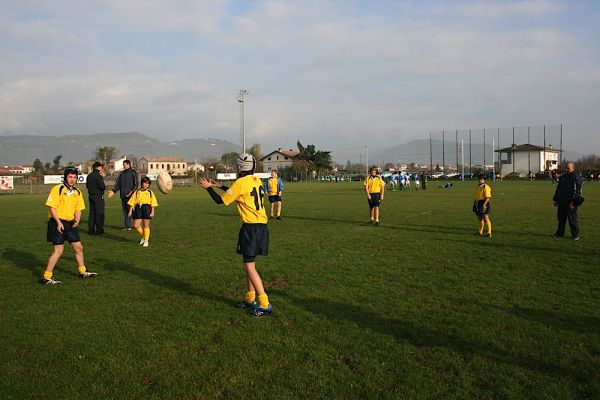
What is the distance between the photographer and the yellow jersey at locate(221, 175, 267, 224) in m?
5.95

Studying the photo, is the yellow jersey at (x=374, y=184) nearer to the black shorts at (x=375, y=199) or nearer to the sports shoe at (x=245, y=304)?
the black shorts at (x=375, y=199)

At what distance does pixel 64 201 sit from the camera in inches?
309

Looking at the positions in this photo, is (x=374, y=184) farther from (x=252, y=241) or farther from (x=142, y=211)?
(x=252, y=241)

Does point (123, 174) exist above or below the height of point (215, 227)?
above

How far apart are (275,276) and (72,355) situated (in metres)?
3.85

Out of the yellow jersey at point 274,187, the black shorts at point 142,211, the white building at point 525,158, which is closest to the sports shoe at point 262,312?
the black shorts at point 142,211

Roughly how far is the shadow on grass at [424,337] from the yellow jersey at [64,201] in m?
4.33

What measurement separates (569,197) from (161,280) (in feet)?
34.9

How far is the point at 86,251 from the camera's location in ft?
36.0

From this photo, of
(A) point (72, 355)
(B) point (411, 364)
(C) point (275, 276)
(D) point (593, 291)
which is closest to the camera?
(B) point (411, 364)

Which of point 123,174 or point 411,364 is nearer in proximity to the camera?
point 411,364

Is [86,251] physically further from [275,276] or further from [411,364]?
[411,364]

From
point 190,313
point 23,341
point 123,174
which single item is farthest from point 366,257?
point 123,174

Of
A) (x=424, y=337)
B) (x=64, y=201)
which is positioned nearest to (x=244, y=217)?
(x=424, y=337)
